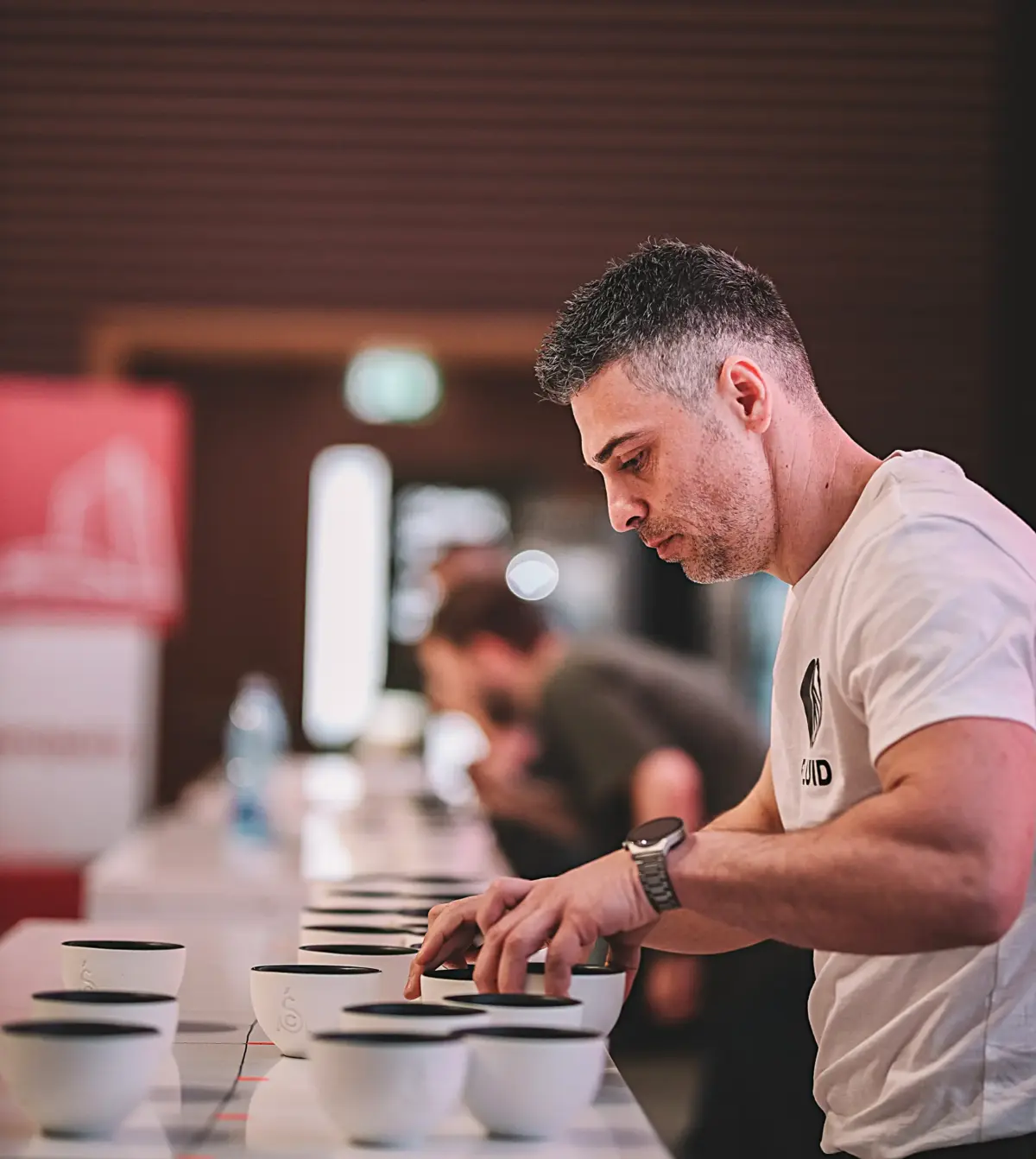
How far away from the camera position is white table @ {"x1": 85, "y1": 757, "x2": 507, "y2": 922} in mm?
2609

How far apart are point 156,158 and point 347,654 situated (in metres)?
2.52

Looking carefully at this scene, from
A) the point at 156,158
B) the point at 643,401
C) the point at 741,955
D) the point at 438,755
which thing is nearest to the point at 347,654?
the point at 438,755

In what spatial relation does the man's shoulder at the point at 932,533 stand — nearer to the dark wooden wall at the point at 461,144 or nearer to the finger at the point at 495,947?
the finger at the point at 495,947

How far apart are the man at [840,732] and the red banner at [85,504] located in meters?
3.71

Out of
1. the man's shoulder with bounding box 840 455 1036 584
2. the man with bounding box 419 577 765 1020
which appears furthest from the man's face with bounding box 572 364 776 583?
the man with bounding box 419 577 765 1020

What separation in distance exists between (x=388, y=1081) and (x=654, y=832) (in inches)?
13.3

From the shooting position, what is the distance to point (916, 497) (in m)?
1.33

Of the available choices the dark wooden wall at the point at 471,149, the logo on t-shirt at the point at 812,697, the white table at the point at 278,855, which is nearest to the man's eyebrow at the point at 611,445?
the logo on t-shirt at the point at 812,697

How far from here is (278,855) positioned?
318 centimetres

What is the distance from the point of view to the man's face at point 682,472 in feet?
4.68

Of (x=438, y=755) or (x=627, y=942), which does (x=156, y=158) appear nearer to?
(x=438, y=755)

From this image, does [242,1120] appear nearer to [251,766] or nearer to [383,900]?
[383,900]

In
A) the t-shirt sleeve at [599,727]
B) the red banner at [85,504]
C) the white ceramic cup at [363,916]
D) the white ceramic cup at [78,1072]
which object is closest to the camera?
the white ceramic cup at [78,1072]

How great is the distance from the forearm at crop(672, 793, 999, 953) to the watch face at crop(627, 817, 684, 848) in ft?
0.07
